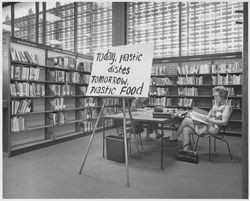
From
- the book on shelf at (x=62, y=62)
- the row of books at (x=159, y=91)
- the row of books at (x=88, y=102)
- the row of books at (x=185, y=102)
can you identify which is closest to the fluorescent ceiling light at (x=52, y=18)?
the book on shelf at (x=62, y=62)

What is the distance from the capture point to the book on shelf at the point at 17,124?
4.09 meters

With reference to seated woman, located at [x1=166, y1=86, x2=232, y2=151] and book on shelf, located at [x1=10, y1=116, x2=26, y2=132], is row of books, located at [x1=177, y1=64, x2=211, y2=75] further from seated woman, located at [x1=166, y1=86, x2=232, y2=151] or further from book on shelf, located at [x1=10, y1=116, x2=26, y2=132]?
book on shelf, located at [x1=10, y1=116, x2=26, y2=132]

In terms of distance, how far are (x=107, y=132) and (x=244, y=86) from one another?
17.2 feet

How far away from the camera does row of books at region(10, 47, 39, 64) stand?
406cm

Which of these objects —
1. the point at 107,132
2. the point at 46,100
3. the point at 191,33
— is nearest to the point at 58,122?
the point at 46,100

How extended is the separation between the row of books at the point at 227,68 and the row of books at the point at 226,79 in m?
0.14

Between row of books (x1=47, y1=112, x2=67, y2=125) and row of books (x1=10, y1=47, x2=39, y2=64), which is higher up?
row of books (x1=10, y1=47, x2=39, y2=64)

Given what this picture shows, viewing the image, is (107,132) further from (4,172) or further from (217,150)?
(4,172)

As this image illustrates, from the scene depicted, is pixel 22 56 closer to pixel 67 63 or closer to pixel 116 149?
pixel 67 63

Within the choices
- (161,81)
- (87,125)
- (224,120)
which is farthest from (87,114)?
(224,120)

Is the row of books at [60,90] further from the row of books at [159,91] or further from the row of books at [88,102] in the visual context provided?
the row of books at [159,91]

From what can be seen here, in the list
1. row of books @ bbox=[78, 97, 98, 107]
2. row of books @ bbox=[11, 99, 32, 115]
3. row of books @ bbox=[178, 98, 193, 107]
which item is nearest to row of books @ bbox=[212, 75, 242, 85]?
row of books @ bbox=[178, 98, 193, 107]

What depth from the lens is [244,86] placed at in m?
1.39

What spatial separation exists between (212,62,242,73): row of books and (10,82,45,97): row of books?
440 cm
